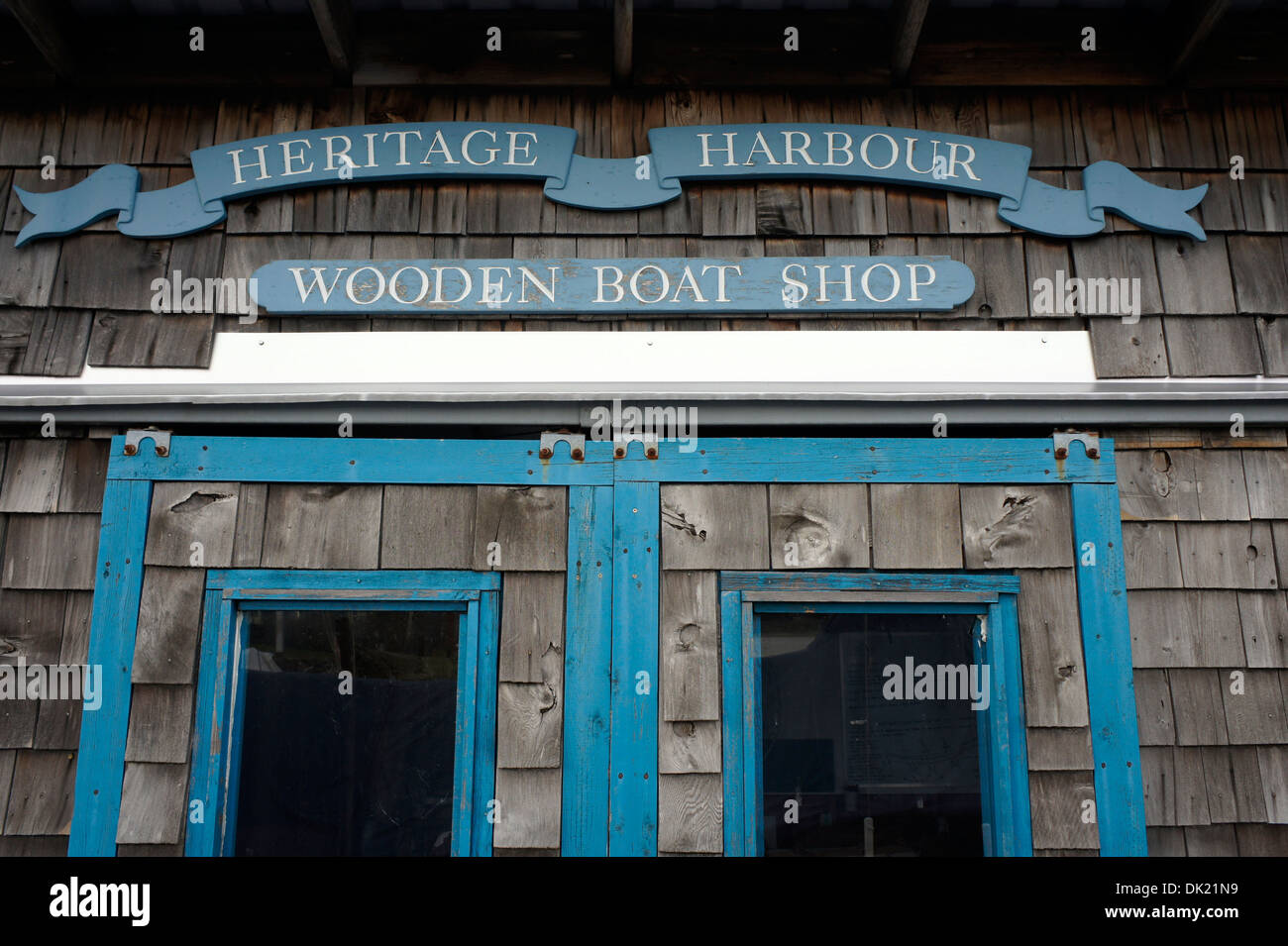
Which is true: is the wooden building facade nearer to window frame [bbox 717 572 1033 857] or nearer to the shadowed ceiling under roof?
window frame [bbox 717 572 1033 857]

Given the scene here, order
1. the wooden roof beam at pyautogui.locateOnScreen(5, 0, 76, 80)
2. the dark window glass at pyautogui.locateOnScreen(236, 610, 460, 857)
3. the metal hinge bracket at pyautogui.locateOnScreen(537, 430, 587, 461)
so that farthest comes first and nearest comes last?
the wooden roof beam at pyautogui.locateOnScreen(5, 0, 76, 80)
the metal hinge bracket at pyautogui.locateOnScreen(537, 430, 587, 461)
the dark window glass at pyautogui.locateOnScreen(236, 610, 460, 857)

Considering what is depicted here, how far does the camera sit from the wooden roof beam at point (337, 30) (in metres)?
3.36

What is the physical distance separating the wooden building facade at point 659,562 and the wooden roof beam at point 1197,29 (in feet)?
2.16

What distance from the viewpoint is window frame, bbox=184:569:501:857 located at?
3070mm

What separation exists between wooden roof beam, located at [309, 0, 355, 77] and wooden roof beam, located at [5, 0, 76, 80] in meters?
0.92

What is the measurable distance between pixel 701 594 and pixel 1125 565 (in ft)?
4.69

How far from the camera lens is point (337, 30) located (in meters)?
3.44

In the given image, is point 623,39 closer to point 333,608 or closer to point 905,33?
point 905,33

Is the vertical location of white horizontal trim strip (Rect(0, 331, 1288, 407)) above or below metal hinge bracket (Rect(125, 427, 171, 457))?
above

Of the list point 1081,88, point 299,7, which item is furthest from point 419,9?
point 1081,88

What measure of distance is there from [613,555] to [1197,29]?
2.77 m

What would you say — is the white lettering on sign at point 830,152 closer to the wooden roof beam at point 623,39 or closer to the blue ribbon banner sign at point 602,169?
the blue ribbon banner sign at point 602,169

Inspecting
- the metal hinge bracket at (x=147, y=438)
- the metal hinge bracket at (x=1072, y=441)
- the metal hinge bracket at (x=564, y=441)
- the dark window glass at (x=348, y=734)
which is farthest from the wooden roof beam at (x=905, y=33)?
the metal hinge bracket at (x=147, y=438)

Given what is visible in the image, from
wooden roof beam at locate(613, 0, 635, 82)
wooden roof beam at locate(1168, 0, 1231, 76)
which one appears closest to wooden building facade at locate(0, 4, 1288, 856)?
wooden roof beam at locate(613, 0, 635, 82)
